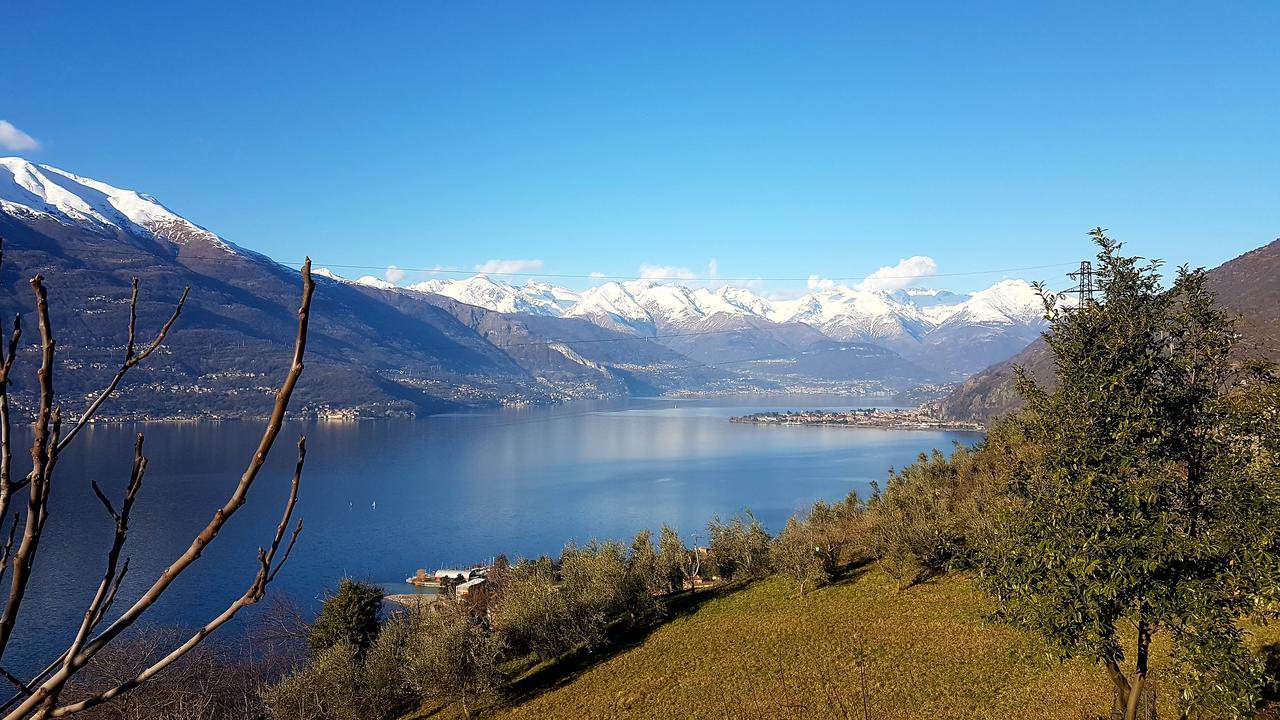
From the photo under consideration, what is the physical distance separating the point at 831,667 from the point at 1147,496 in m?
8.68

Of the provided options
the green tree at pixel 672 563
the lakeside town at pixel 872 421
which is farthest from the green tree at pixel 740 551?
the lakeside town at pixel 872 421

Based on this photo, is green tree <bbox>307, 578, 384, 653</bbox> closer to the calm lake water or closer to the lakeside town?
the calm lake water

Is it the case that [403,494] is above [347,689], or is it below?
below

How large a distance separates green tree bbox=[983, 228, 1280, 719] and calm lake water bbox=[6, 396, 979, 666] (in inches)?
1431

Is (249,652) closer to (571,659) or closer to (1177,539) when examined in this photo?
(571,659)

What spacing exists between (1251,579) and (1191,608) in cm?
62

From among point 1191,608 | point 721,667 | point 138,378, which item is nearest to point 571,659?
point 721,667

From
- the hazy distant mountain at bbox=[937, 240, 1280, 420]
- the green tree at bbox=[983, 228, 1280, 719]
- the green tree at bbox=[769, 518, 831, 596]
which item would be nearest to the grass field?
the green tree at bbox=[769, 518, 831, 596]

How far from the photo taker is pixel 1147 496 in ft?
25.2

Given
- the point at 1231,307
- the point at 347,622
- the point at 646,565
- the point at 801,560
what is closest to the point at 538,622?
the point at 646,565

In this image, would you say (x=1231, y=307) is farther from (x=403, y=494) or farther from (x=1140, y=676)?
(x=1140, y=676)

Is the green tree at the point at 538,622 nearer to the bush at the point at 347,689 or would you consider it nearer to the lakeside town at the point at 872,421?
the bush at the point at 347,689

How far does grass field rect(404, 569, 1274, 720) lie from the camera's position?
12.1m

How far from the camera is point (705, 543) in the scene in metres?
50.6
